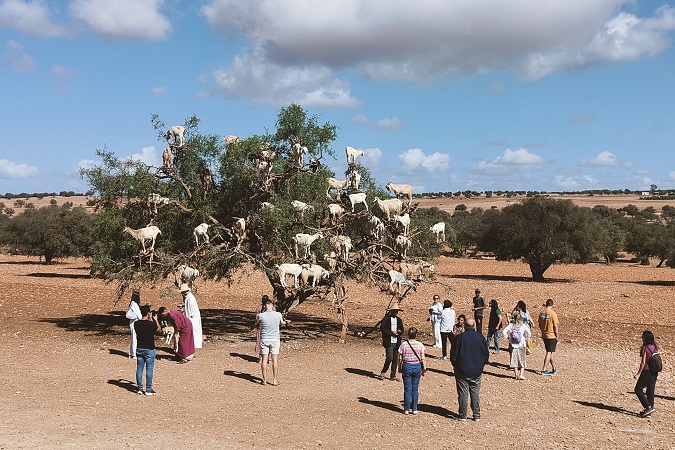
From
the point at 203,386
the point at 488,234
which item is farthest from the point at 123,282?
the point at 488,234

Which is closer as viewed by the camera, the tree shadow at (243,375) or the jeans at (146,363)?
the jeans at (146,363)

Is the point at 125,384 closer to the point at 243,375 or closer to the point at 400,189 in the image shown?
the point at 243,375

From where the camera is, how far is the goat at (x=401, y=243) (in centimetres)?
1884

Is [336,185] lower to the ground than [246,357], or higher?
higher

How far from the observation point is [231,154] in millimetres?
18719

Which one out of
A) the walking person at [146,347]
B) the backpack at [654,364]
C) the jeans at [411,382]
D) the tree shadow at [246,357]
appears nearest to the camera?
the jeans at [411,382]

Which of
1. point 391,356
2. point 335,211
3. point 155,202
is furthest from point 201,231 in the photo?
point 391,356

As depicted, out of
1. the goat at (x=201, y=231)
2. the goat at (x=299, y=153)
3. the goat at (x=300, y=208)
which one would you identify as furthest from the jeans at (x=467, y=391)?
the goat at (x=299, y=153)

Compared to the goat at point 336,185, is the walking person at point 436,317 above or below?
below

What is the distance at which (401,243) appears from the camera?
18.9 m

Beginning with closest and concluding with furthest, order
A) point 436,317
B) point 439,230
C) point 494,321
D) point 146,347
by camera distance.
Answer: point 146,347, point 494,321, point 436,317, point 439,230

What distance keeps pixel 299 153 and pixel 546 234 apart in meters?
33.9

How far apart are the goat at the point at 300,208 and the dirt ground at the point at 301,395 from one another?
4.15m

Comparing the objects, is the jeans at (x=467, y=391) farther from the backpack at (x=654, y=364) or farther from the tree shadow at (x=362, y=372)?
the backpack at (x=654, y=364)
